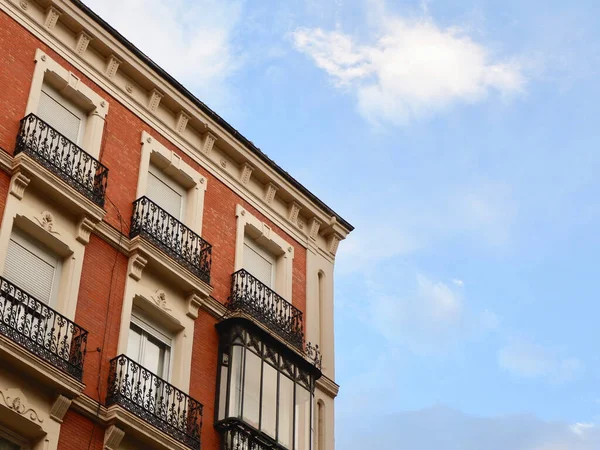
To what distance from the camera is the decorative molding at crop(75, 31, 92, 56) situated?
24516mm

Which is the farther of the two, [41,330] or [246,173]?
[246,173]

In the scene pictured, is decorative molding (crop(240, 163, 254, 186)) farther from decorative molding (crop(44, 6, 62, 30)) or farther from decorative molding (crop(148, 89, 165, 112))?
decorative molding (crop(44, 6, 62, 30))

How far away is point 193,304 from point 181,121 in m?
4.95

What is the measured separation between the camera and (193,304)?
934 inches

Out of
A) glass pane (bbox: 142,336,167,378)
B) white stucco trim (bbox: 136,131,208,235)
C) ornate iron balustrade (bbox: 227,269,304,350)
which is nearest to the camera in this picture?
glass pane (bbox: 142,336,167,378)

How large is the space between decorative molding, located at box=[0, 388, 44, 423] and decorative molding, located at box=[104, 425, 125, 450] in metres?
1.40

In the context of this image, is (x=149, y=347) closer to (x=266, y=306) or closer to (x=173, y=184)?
(x=266, y=306)

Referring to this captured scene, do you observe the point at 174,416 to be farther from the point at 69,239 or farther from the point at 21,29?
the point at 21,29

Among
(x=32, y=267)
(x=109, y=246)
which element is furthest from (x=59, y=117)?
(x=32, y=267)

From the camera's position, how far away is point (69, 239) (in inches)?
852

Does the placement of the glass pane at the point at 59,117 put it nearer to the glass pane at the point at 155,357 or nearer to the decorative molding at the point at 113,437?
the glass pane at the point at 155,357

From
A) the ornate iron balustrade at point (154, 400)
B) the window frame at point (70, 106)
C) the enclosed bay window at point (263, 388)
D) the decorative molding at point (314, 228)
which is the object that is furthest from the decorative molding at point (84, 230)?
the decorative molding at point (314, 228)

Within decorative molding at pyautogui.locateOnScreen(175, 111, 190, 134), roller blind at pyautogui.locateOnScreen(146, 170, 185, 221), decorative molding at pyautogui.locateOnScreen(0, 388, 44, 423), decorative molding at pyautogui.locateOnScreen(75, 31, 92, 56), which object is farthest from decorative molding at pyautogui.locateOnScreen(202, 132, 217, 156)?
decorative molding at pyautogui.locateOnScreen(0, 388, 44, 423)

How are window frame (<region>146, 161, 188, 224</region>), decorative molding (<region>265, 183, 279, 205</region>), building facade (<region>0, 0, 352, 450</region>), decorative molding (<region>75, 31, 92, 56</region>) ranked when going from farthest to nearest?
decorative molding (<region>265, 183, 279, 205</region>), window frame (<region>146, 161, 188, 224</region>), decorative molding (<region>75, 31, 92, 56</region>), building facade (<region>0, 0, 352, 450</region>)
